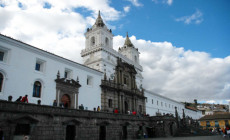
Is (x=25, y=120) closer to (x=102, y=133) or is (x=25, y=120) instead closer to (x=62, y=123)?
(x=62, y=123)

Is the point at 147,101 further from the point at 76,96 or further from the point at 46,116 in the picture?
the point at 46,116

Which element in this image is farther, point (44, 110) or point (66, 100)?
point (66, 100)

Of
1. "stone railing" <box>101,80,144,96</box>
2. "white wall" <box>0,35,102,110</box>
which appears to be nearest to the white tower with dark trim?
"stone railing" <box>101,80,144,96</box>

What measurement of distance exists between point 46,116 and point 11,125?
3.05m

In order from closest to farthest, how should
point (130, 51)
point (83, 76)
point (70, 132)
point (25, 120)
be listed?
point (25, 120) → point (70, 132) → point (83, 76) → point (130, 51)

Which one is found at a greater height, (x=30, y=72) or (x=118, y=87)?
(x=30, y=72)

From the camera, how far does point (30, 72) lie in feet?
67.2

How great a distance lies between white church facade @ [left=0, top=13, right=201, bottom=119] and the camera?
1904 centimetres

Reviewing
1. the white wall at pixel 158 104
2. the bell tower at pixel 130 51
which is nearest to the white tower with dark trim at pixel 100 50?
the bell tower at pixel 130 51

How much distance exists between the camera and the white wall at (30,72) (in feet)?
60.7

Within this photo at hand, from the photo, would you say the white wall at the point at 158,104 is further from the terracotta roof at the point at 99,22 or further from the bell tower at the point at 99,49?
the terracotta roof at the point at 99,22

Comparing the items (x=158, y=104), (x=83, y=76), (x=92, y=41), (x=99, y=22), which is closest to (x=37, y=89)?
(x=83, y=76)

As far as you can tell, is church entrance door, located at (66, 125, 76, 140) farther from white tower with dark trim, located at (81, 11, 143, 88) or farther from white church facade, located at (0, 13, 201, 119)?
white tower with dark trim, located at (81, 11, 143, 88)

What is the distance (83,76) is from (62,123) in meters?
9.71
